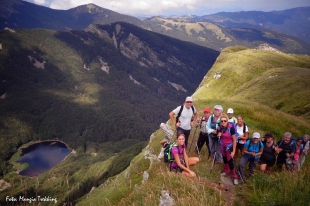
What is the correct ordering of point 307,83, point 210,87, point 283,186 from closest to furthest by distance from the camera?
point 283,186 < point 307,83 < point 210,87

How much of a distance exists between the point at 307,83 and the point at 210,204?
179ft

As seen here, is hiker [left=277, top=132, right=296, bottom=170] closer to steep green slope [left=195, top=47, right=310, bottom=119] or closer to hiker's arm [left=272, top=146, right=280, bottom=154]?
hiker's arm [left=272, top=146, right=280, bottom=154]

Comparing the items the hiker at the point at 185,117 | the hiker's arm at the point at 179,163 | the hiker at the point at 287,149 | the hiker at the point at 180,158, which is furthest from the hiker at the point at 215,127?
the hiker at the point at 287,149

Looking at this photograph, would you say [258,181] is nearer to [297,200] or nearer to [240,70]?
[297,200]

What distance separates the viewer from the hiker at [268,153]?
1130 centimetres

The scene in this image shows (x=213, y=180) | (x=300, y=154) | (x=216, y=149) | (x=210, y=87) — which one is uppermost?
(x=300, y=154)

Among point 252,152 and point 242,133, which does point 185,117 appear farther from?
point 252,152

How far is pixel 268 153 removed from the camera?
448 inches

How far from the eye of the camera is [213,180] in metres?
10.8

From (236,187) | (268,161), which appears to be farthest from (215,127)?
(236,187)

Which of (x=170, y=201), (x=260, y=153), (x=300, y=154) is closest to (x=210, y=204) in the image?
(x=170, y=201)

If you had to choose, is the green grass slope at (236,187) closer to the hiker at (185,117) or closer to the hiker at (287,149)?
the hiker at (287,149)

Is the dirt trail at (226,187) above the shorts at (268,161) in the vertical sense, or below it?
below

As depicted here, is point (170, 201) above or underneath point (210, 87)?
above
